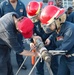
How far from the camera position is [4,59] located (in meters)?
3.95

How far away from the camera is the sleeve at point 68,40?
3.71m

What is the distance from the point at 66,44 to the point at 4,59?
0.91 m

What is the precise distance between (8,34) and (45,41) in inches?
47.0

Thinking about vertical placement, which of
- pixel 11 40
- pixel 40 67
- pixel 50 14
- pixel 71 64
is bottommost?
pixel 40 67

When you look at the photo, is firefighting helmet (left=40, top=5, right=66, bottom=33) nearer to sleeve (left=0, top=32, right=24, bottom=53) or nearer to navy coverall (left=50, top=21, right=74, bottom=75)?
navy coverall (left=50, top=21, right=74, bottom=75)

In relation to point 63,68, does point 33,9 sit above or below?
above

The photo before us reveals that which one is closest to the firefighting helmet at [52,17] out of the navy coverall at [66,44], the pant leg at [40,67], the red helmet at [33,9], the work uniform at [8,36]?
the navy coverall at [66,44]

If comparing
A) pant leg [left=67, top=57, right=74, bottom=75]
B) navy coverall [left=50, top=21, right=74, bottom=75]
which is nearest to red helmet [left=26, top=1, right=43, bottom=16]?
navy coverall [left=50, top=21, right=74, bottom=75]

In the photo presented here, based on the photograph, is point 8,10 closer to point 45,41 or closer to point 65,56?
point 45,41

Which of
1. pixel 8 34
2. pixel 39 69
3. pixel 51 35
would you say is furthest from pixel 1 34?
pixel 39 69

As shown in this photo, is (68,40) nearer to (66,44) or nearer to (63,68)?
(66,44)

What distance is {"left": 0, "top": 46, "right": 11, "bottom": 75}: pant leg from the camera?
154 inches

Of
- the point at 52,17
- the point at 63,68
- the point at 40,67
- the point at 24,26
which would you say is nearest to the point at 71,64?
the point at 63,68

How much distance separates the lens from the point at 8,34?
357cm
